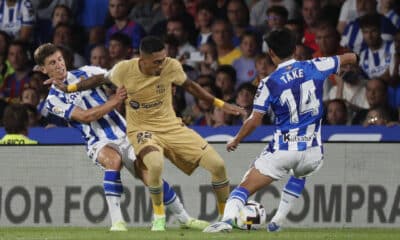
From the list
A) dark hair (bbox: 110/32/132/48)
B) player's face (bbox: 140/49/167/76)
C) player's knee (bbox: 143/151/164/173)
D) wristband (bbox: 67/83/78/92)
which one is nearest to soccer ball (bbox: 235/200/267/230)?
player's knee (bbox: 143/151/164/173)

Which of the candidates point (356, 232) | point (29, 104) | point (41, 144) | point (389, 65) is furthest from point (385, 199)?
point (29, 104)

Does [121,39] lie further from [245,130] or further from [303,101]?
[245,130]

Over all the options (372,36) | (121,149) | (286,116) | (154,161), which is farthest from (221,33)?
(286,116)

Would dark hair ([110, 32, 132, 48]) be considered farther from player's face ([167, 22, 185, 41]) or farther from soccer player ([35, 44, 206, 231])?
soccer player ([35, 44, 206, 231])

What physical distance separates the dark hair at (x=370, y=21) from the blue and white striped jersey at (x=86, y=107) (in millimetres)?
4607

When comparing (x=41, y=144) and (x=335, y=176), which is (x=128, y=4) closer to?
(x=41, y=144)

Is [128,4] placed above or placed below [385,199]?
above

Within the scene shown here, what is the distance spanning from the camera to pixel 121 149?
14.9 m

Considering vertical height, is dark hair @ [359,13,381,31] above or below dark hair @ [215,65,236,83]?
above

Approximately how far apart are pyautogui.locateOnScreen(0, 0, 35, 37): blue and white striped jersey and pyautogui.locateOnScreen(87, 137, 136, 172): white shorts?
6568mm

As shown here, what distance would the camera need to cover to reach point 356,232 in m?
14.4

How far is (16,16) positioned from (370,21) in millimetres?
5655

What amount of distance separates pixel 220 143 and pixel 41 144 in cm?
214

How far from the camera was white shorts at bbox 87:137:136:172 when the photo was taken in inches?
582
